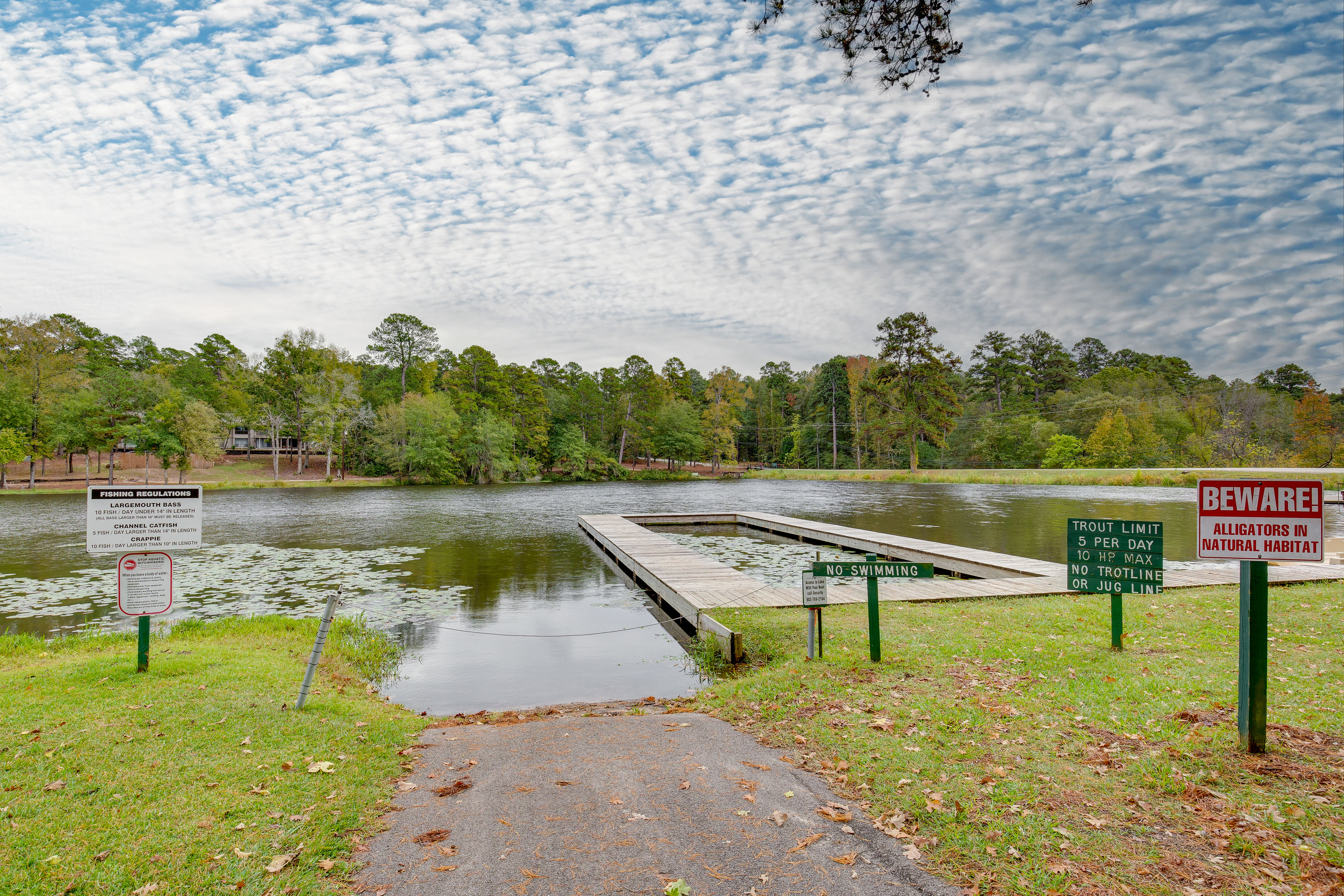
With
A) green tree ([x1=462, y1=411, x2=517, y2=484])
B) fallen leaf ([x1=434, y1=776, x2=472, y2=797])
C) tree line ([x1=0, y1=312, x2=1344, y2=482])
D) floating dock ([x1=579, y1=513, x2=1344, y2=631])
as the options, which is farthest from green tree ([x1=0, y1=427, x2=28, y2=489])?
fallen leaf ([x1=434, y1=776, x2=472, y2=797])

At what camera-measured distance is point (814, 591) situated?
6.66 meters

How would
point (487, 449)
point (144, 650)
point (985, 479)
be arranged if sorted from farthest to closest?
point (487, 449), point (985, 479), point (144, 650)

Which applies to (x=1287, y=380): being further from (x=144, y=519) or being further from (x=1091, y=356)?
(x=144, y=519)

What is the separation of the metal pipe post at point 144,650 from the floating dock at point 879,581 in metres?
5.68

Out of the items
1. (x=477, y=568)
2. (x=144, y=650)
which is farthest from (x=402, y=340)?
(x=144, y=650)

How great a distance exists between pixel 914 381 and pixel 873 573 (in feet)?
186

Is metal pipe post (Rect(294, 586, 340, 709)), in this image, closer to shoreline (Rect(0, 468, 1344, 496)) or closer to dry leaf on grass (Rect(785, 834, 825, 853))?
dry leaf on grass (Rect(785, 834, 825, 853))

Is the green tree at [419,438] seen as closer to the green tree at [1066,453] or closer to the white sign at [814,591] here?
the green tree at [1066,453]

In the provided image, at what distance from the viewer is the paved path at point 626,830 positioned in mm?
2961

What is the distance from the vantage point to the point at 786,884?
2.94 metres

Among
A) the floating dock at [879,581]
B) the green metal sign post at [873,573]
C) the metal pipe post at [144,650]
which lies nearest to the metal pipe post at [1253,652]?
the green metal sign post at [873,573]

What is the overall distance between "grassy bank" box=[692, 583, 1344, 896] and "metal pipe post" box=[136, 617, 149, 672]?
5.12m

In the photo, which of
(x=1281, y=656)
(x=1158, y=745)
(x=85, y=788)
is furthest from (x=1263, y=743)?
(x=85, y=788)

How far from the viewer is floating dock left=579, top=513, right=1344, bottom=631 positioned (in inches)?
385
